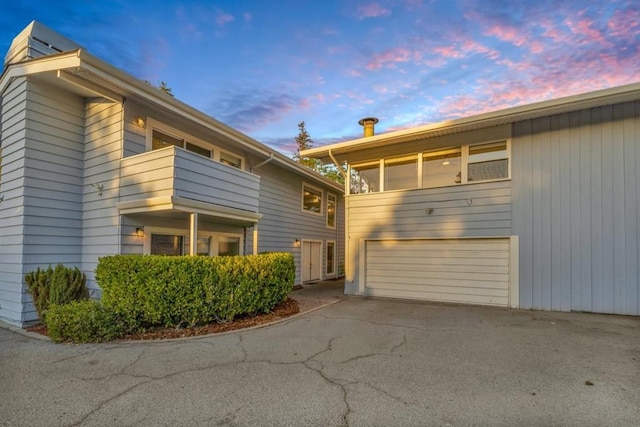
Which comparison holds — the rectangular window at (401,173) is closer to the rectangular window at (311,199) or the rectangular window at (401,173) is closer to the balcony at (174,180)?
the rectangular window at (311,199)

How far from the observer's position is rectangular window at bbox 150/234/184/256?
23.1 feet

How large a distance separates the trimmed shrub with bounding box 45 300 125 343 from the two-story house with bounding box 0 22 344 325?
1558mm

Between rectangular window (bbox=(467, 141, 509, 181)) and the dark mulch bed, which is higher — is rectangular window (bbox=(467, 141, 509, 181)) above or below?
above

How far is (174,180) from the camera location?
235 inches

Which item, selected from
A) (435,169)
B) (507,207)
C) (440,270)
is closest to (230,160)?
(435,169)

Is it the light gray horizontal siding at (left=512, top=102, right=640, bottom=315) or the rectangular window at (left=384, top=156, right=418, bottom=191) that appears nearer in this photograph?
the light gray horizontal siding at (left=512, top=102, right=640, bottom=315)

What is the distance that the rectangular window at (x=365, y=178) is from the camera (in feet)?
33.6

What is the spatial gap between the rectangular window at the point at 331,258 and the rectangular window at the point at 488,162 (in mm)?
7681

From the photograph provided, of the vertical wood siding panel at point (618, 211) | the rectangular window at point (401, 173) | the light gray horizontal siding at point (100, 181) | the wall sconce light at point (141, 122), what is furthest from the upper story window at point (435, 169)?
the light gray horizontal siding at point (100, 181)

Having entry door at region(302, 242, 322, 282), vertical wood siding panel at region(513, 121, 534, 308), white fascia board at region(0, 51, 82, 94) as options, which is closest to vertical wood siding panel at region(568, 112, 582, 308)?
vertical wood siding panel at region(513, 121, 534, 308)

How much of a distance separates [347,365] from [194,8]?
9.68 m

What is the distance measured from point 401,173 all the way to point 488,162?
Result: 2.36 metres

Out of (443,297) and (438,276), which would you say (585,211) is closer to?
(438,276)

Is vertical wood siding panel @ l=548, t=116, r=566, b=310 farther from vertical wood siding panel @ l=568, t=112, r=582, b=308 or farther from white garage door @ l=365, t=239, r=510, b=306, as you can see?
white garage door @ l=365, t=239, r=510, b=306
